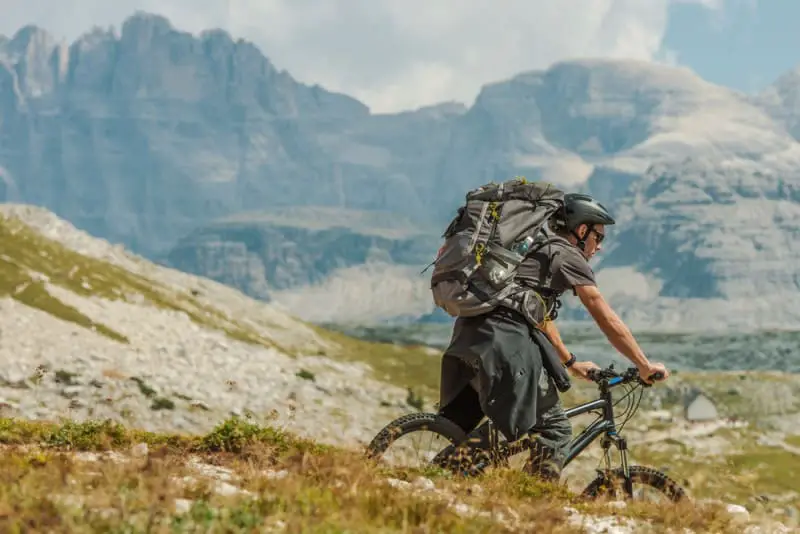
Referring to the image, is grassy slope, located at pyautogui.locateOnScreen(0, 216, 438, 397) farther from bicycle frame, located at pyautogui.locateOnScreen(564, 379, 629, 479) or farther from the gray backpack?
the gray backpack

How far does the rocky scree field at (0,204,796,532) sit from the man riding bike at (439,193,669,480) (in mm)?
482

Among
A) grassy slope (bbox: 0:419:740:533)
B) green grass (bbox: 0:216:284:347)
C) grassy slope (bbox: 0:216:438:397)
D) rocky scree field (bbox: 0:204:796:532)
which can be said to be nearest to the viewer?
grassy slope (bbox: 0:419:740:533)

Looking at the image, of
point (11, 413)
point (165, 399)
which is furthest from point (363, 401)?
point (11, 413)

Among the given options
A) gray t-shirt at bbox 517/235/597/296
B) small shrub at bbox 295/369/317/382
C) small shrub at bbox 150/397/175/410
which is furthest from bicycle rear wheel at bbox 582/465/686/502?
small shrub at bbox 295/369/317/382

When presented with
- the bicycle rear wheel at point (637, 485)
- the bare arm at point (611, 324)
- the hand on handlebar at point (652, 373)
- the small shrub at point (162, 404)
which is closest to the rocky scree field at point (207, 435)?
the small shrub at point (162, 404)

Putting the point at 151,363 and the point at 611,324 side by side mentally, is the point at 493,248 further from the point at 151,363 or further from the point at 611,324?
the point at 151,363

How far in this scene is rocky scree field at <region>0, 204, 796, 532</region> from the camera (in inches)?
235

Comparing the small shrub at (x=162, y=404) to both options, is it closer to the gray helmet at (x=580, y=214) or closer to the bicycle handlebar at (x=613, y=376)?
the bicycle handlebar at (x=613, y=376)

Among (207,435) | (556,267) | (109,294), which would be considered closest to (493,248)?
(556,267)

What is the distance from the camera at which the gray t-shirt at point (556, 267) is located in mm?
8445

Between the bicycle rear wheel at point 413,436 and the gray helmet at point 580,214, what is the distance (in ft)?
7.18

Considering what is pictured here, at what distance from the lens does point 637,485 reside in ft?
29.8

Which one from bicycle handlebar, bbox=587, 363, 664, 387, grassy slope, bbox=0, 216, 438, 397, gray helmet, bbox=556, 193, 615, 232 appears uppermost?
grassy slope, bbox=0, 216, 438, 397

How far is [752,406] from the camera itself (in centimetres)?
16300
